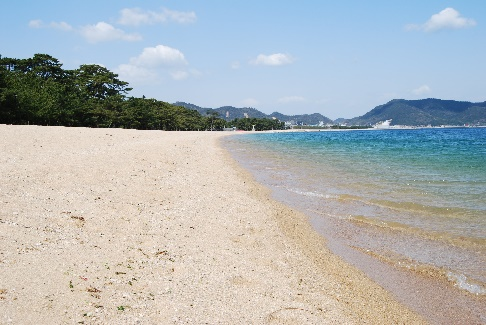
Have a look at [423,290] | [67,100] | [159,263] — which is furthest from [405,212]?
[67,100]

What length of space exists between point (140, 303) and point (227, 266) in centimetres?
212

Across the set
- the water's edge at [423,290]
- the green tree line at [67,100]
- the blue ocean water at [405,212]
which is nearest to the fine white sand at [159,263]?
the water's edge at [423,290]

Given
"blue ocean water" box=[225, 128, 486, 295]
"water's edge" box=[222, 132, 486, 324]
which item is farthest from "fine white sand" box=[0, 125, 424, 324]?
"blue ocean water" box=[225, 128, 486, 295]

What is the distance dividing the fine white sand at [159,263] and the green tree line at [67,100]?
36.6 meters

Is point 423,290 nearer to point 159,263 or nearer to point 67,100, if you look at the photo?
point 159,263

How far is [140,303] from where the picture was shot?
4996 mm

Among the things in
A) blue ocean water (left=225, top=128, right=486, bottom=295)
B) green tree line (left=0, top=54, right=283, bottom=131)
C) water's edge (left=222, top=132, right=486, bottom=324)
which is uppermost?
green tree line (left=0, top=54, right=283, bottom=131)

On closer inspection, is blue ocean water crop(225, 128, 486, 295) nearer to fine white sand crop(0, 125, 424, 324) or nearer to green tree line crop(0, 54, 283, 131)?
fine white sand crop(0, 125, 424, 324)

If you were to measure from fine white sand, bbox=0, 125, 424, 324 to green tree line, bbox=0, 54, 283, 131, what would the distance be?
120 ft

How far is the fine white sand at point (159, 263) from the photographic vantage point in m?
4.86

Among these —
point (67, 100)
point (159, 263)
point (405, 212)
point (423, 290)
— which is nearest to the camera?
point (159, 263)

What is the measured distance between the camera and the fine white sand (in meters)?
4.86

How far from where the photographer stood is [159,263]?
6426 millimetres

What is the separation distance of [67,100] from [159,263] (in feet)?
177
